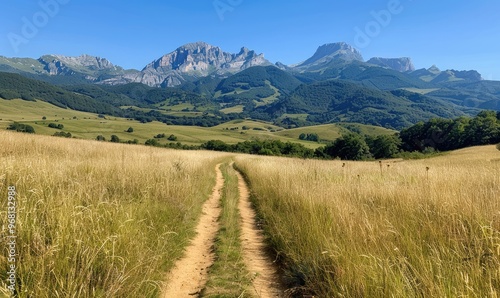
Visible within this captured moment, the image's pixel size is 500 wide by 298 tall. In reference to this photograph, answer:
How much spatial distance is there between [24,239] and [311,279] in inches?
170

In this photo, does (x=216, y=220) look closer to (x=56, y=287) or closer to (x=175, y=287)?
(x=175, y=287)

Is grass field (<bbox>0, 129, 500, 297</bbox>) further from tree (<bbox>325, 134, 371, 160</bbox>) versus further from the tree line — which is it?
tree (<bbox>325, 134, 371, 160</bbox>)

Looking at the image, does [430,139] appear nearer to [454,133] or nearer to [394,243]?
[454,133]

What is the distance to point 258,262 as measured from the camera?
6219 millimetres

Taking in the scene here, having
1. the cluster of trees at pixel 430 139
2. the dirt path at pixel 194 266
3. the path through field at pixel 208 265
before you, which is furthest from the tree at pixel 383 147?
the dirt path at pixel 194 266

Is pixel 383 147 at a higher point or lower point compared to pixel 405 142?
lower

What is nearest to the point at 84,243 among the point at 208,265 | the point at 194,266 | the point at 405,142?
the point at 194,266

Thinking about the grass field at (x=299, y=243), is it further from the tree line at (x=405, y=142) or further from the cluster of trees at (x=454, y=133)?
the cluster of trees at (x=454, y=133)

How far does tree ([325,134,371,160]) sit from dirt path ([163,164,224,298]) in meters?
84.5

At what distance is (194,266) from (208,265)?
291 millimetres

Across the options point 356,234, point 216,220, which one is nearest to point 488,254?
point 356,234

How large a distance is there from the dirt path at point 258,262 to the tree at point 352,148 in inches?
3305

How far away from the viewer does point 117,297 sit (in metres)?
3.62

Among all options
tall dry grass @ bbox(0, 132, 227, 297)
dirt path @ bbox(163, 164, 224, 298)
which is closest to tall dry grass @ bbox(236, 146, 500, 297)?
dirt path @ bbox(163, 164, 224, 298)
